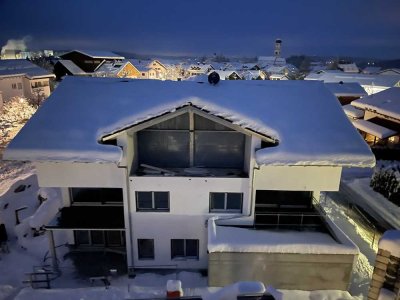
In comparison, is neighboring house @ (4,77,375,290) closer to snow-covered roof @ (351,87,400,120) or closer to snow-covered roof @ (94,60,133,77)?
snow-covered roof @ (351,87,400,120)

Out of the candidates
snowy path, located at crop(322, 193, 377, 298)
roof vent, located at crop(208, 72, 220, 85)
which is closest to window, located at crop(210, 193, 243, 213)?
snowy path, located at crop(322, 193, 377, 298)

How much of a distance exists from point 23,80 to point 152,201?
4037 centimetres

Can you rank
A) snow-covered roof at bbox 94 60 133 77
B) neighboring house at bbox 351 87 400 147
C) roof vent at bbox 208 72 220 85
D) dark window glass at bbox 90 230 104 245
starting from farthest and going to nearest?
snow-covered roof at bbox 94 60 133 77, neighboring house at bbox 351 87 400 147, roof vent at bbox 208 72 220 85, dark window glass at bbox 90 230 104 245

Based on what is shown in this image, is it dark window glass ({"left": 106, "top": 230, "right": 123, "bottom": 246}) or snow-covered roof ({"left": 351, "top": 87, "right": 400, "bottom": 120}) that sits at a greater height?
snow-covered roof ({"left": 351, "top": 87, "right": 400, "bottom": 120})

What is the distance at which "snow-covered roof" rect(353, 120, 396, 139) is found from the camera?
97.0 feet

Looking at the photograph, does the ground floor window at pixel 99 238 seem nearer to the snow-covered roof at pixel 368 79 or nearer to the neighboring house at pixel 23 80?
the neighboring house at pixel 23 80

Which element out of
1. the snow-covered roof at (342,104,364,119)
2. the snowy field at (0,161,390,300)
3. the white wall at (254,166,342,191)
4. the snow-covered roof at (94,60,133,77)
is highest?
the snow-covered roof at (94,60,133,77)

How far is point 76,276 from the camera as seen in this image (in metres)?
13.9

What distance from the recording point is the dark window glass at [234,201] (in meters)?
13.5

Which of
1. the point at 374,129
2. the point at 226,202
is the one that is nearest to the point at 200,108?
the point at 226,202

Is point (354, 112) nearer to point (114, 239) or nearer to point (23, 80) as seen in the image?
point (114, 239)

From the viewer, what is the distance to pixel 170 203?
1334 cm

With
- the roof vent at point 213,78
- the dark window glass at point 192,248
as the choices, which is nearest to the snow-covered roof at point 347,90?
the roof vent at point 213,78

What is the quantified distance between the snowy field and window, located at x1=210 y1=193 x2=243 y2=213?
131 inches
